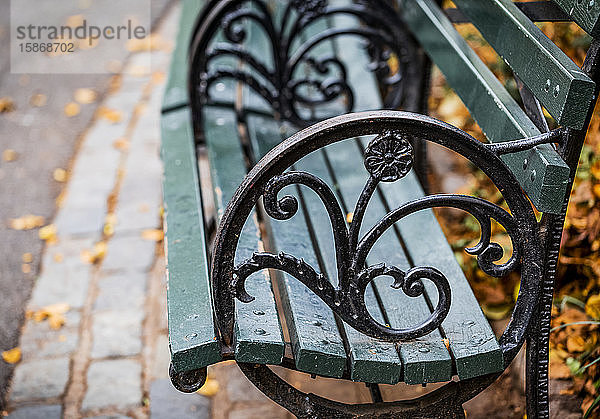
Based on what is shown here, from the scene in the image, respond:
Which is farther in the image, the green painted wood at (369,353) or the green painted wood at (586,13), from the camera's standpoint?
the green painted wood at (369,353)

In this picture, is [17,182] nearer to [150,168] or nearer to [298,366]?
[150,168]

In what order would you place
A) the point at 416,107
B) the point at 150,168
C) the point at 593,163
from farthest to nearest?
the point at 150,168, the point at 416,107, the point at 593,163

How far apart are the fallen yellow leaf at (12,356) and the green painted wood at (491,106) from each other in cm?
194

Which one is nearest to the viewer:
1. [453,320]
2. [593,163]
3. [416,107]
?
[453,320]

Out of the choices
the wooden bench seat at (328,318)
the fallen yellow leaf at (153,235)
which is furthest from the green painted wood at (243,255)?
the fallen yellow leaf at (153,235)

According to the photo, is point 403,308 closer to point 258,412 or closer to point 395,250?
point 395,250

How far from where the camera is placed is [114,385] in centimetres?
254

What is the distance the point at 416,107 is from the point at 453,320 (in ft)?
4.65

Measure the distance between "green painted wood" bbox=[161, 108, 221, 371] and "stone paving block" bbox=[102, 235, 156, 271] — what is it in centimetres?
77

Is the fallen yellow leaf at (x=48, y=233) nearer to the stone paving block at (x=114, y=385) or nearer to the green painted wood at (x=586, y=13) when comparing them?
the stone paving block at (x=114, y=385)

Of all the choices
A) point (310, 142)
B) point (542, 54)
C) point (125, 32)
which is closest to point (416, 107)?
point (542, 54)

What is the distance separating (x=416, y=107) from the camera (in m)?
2.97

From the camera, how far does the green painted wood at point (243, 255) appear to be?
160 centimetres

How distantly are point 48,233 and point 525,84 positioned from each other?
2.53 metres
